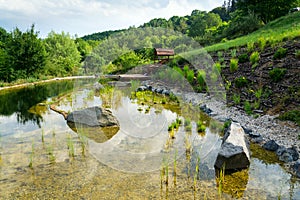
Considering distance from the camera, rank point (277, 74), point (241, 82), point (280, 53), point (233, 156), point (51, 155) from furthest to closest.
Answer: point (241, 82) < point (280, 53) < point (277, 74) < point (51, 155) < point (233, 156)

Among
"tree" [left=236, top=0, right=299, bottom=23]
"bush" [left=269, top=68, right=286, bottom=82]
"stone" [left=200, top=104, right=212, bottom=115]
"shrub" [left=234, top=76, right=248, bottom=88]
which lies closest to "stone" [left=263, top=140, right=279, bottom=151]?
A: "stone" [left=200, top=104, right=212, bottom=115]

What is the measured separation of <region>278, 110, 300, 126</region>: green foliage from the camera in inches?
221

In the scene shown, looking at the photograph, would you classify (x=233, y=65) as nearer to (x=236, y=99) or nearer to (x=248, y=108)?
(x=236, y=99)

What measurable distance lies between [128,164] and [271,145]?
2.86 meters

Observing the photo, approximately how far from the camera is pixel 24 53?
17828mm

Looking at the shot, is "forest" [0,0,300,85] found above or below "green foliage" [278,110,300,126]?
above

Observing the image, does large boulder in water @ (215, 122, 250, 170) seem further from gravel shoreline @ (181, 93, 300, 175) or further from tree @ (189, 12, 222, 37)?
tree @ (189, 12, 222, 37)

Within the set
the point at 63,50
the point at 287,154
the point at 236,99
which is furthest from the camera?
the point at 63,50

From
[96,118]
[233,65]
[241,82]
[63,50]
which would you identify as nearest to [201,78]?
[233,65]

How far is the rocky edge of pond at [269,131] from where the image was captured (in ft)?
14.4

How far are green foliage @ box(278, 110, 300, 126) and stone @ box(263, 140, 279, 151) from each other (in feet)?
3.40

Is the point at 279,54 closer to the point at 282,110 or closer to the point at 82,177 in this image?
the point at 282,110

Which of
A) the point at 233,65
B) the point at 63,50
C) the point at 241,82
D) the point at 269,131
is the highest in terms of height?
the point at 63,50

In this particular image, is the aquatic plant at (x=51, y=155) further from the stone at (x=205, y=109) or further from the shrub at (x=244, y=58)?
the shrub at (x=244, y=58)
